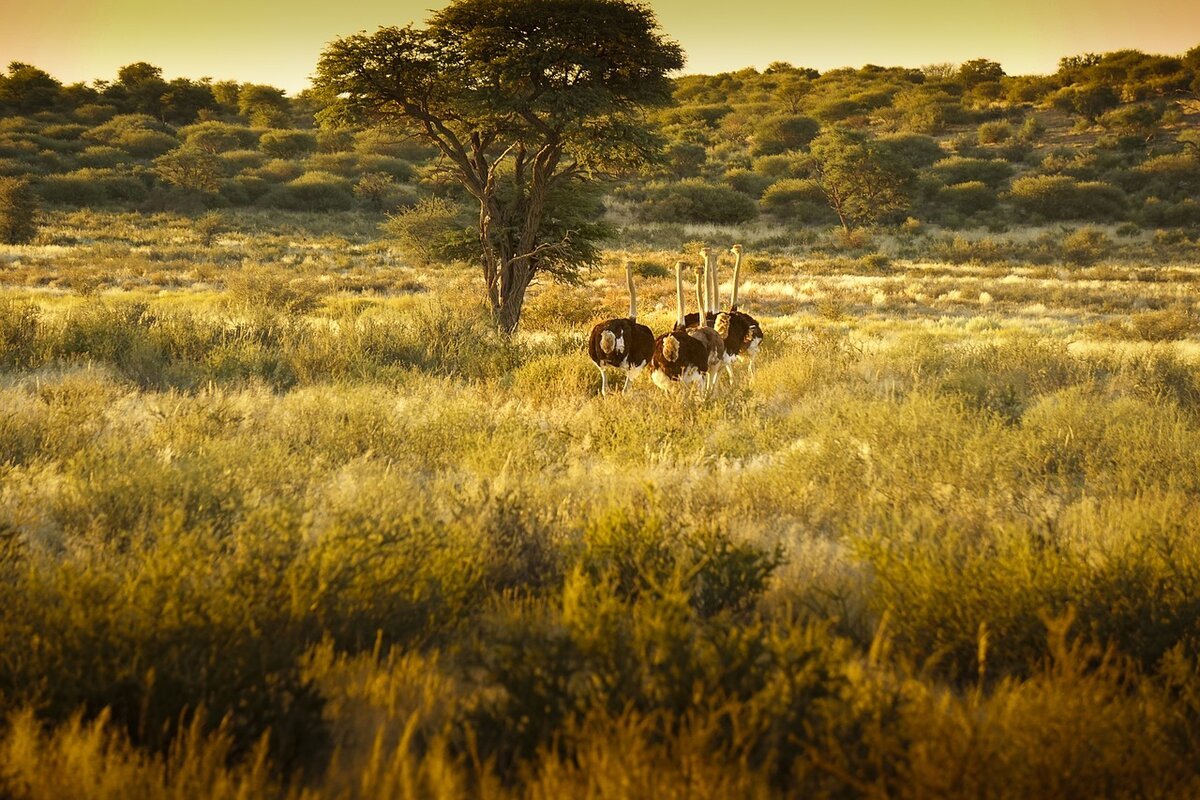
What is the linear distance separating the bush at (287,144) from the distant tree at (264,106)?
906cm

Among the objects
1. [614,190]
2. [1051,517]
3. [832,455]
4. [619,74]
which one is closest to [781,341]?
Answer: [619,74]

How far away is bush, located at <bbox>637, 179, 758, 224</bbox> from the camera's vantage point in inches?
1688

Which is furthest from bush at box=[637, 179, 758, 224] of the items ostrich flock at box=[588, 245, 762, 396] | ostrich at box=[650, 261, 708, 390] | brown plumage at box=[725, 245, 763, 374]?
ostrich at box=[650, 261, 708, 390]

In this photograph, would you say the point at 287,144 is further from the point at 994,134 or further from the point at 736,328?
the point at 736,328

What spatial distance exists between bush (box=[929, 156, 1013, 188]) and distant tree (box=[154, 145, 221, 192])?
39.9 m

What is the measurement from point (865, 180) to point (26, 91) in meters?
65.6

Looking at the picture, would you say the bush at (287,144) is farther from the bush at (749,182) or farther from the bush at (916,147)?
the bush at (916,147)

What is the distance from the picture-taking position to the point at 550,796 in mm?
1972

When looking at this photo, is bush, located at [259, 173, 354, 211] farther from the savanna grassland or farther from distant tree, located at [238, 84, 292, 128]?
the savanna grassland

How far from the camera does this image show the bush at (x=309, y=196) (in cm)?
4462

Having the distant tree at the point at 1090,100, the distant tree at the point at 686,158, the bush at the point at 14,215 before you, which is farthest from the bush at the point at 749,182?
the bush at the point at 14,215

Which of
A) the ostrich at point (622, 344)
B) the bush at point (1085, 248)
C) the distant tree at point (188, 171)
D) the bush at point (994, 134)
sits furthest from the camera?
the bush at point (994, 134)

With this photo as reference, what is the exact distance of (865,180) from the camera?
129 ft

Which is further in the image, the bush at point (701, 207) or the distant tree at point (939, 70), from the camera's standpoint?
the distant tree at point (939, 70)
